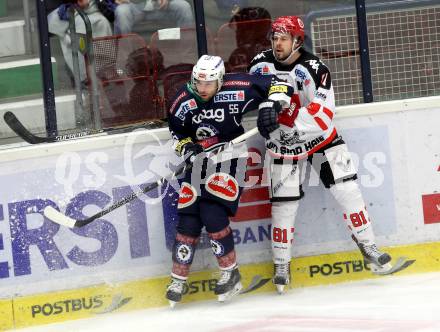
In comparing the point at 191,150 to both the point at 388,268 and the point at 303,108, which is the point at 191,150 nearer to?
the point at 303,108

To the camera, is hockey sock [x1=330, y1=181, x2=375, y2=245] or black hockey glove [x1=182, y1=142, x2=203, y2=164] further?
hockey sock [x1=330, y1=181, x2=375, y2=245]

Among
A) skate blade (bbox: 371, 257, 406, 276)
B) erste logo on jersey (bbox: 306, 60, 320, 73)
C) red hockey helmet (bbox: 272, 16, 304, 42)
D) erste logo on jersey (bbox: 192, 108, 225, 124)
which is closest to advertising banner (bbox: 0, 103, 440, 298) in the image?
skate blade (bbox: 371, 257, 406, 276)

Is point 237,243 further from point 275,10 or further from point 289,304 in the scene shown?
point 275,10

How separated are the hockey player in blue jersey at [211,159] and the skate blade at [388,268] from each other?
734 millimetres

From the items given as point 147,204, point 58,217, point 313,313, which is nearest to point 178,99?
point 147,204

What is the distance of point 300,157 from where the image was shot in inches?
213

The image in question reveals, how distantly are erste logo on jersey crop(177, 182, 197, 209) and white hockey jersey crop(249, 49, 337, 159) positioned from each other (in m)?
0.47

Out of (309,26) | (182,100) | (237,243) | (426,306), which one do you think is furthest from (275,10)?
(426,306)

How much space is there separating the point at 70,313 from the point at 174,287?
0.58 metres

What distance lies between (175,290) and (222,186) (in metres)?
0.59

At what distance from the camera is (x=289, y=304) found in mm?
5227

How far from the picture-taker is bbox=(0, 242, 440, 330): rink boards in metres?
5.39

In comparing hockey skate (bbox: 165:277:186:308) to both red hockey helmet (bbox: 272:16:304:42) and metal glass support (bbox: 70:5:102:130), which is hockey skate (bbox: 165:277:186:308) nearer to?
metal glass support (bbox: 70:5:102:130)

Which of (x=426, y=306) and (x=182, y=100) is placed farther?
(x=182, y=100)
